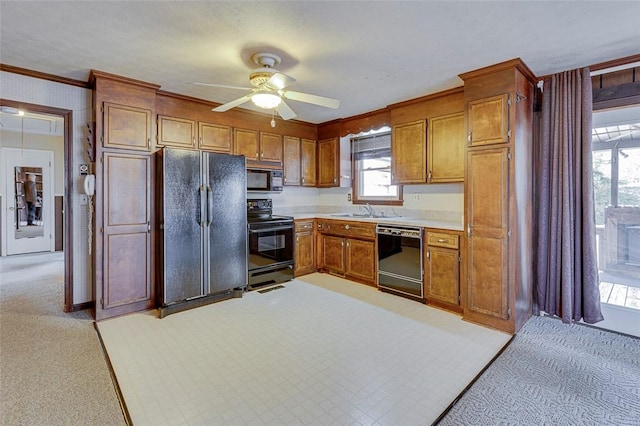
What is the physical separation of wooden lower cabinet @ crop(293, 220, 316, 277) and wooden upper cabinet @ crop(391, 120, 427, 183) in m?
1.48

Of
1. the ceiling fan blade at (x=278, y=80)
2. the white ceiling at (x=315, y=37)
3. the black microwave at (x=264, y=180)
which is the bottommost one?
the black microwave at (x=264, y=180)

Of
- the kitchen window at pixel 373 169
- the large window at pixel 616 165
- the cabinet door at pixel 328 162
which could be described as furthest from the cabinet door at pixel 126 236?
the large window at pixel 616 165

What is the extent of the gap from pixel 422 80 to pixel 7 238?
7932mm

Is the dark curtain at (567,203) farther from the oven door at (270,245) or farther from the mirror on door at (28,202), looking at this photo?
the mirror on door at (28,202)

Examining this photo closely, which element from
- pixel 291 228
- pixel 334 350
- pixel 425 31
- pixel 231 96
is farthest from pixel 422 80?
pixel 334 350

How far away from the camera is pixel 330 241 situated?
4812mm

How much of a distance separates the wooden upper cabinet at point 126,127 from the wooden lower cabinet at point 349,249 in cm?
261

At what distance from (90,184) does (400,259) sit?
347 cm

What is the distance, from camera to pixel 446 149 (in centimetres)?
371

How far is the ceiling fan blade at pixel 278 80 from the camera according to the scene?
263 centimetres

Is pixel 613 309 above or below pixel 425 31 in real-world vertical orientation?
below

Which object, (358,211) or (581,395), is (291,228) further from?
(581,395)

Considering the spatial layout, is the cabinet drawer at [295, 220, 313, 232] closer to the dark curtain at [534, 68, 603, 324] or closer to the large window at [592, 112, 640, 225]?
the dark curtain at [534, 68, 603, 324]

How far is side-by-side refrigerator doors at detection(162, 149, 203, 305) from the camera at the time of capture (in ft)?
11.0
